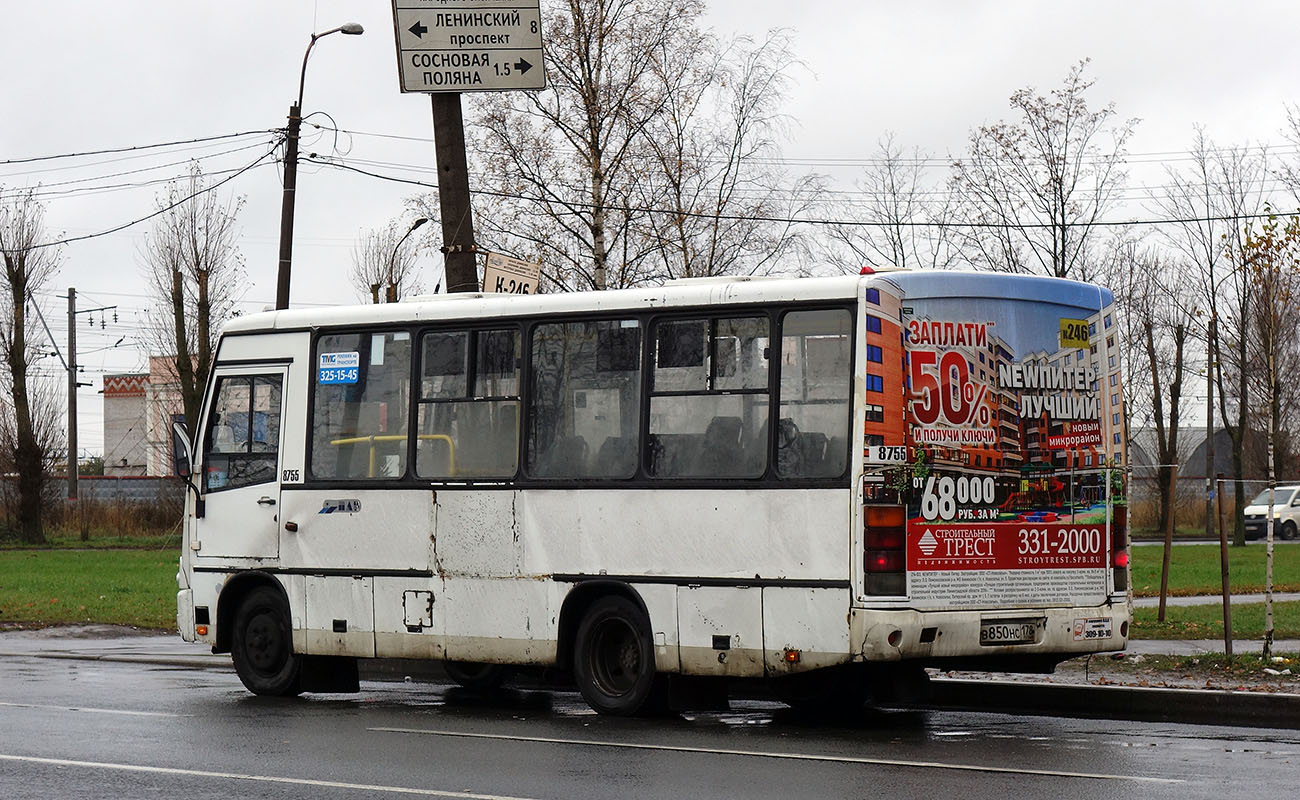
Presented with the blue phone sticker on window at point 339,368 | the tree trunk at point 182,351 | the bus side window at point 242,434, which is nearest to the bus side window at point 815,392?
the blue phone sticker on window at point 339,368

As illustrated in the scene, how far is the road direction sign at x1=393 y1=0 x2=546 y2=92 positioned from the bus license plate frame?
8.66 m

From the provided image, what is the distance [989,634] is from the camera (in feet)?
39.5

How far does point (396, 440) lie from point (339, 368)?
88 centimetres

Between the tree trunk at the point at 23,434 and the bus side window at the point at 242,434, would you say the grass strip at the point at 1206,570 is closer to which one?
the bus side window at the point at 242,434

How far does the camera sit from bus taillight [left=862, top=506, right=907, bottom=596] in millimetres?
11609

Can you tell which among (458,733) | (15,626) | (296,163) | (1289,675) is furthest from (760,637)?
(296,163)

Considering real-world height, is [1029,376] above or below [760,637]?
above

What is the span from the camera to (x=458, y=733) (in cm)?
1204

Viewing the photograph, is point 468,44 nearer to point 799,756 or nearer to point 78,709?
point 78,709

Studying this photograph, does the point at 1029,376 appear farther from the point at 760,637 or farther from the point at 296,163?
the point at 296,163

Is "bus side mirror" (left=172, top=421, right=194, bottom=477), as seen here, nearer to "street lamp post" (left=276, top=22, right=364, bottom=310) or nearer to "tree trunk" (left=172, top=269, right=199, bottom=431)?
"street lamp post" (left=276, top=22, right=364, bottom=310)

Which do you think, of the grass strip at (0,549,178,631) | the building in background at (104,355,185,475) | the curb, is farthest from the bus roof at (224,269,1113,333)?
the building in background at (104,355,185,475)

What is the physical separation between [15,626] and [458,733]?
1393cm

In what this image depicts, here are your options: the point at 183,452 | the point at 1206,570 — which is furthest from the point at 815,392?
the point at 1206,570
